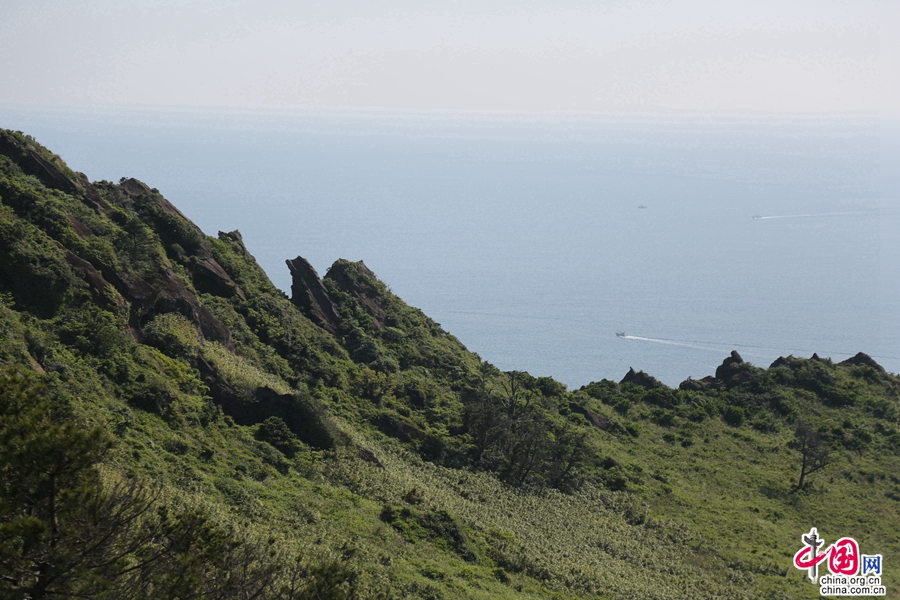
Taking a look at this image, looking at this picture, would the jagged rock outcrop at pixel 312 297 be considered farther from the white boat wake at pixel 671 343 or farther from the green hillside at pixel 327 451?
the white boat wake at pixel 671 343

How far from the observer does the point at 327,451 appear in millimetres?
41500

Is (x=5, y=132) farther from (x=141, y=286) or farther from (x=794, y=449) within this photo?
(x=794, y=449)

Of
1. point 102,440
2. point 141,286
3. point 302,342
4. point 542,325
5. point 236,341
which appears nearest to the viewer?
point 102,440

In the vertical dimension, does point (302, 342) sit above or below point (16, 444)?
above

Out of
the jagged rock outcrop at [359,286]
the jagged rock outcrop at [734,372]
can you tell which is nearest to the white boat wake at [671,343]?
the jagged rock outcrop at [734,372]

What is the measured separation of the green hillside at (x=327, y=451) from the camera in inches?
683

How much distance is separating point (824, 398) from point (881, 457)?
37.1ft

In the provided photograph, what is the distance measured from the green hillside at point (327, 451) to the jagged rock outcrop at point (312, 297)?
0.73 feet

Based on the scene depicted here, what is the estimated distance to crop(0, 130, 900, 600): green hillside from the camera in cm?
1734

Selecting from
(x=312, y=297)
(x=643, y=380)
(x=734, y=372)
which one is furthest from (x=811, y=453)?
(x=312, y=297)

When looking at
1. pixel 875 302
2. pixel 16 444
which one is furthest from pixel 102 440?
pixel 875 302

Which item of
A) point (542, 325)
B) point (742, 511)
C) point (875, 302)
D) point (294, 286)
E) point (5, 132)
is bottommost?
point (742, 511)

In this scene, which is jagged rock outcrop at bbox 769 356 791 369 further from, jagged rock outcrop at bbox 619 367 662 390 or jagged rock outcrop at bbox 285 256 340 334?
jagged rock outcrop at bbox 285 256 340 334

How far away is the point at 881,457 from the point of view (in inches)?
2393
